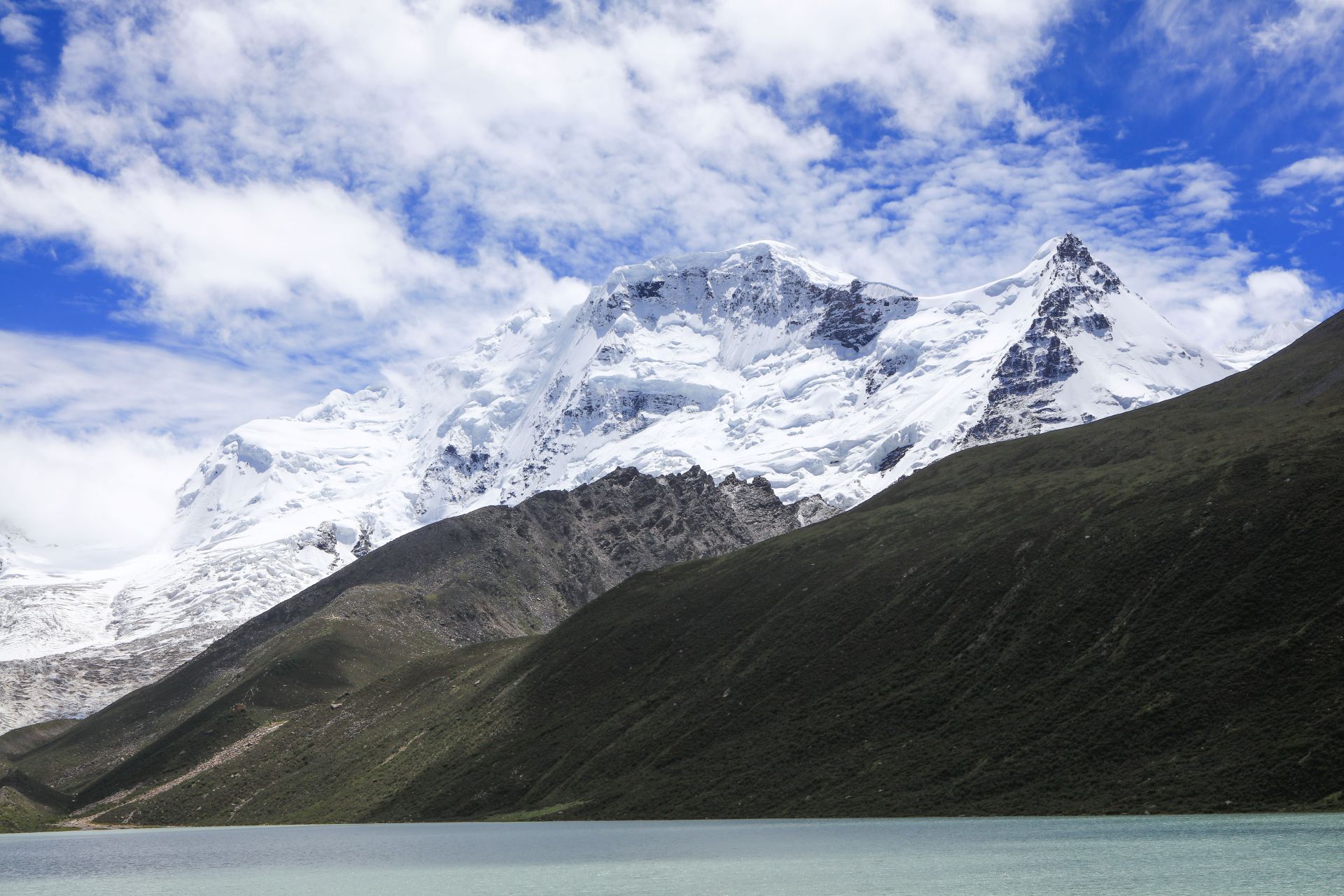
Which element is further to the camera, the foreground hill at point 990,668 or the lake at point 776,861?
the foreground hill at point 990,668

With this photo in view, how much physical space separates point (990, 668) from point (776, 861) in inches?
2321

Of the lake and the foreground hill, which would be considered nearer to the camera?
the lake

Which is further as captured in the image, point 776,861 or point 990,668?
point 990,668

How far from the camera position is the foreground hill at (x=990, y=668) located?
339ft

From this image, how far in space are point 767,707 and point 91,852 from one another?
75.4 meters

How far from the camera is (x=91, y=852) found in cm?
11762

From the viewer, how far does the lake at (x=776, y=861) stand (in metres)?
59.2

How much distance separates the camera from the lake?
59219mm

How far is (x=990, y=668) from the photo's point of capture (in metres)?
129

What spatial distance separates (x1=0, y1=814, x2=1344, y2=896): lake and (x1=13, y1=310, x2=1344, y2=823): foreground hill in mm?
10871

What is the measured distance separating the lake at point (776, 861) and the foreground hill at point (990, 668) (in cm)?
1087

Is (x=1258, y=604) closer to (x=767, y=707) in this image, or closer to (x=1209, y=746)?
(x=1209, y=746)

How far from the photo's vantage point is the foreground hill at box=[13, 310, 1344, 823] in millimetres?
103438

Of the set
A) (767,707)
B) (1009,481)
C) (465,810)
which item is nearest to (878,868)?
(767,707)
